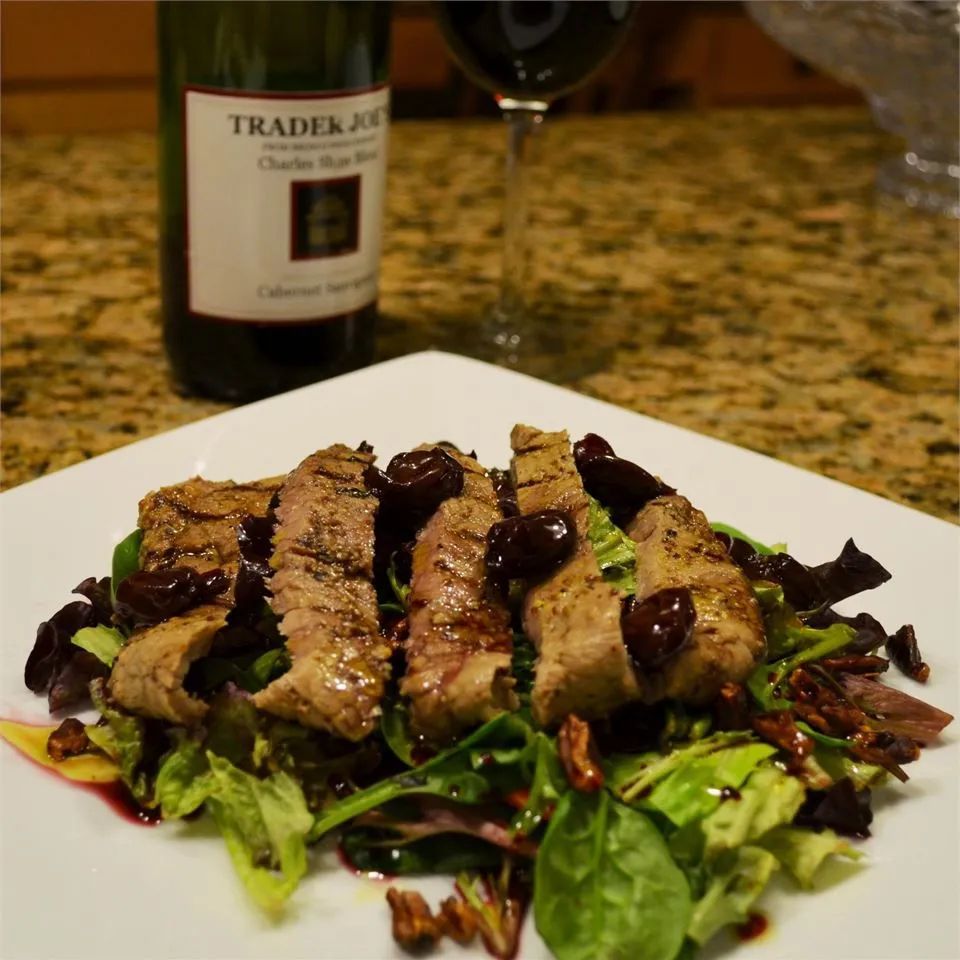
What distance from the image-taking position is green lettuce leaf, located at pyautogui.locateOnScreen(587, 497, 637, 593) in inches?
62.1

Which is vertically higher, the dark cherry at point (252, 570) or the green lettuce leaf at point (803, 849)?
the dark cherry at point (252, 570)

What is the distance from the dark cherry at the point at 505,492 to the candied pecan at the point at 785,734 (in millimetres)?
435

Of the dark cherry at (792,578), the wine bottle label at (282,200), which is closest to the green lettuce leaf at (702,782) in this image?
the dark cherry at (792,578)

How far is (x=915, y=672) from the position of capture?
158cm

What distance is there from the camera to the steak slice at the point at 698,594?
4.47 ft

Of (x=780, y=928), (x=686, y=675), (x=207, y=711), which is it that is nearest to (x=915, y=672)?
(x=686, y=675)

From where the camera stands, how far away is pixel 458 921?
3.84 feet

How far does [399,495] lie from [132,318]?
1.75 metres

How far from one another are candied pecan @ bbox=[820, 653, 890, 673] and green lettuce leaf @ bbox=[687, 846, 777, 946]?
1.23ft

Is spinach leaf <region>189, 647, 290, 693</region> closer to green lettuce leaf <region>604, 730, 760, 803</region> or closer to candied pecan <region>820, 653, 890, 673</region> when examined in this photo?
green lettuce leaf <region>604, 730, 760, 803</region>

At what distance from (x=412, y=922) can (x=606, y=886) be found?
0.65ft

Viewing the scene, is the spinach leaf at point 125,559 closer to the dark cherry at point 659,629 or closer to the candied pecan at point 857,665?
the dark cherry at point 659,629

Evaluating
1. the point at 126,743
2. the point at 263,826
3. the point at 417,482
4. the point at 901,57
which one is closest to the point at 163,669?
the point at 126,743

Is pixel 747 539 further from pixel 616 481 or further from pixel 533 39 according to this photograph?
pixel 533 39
